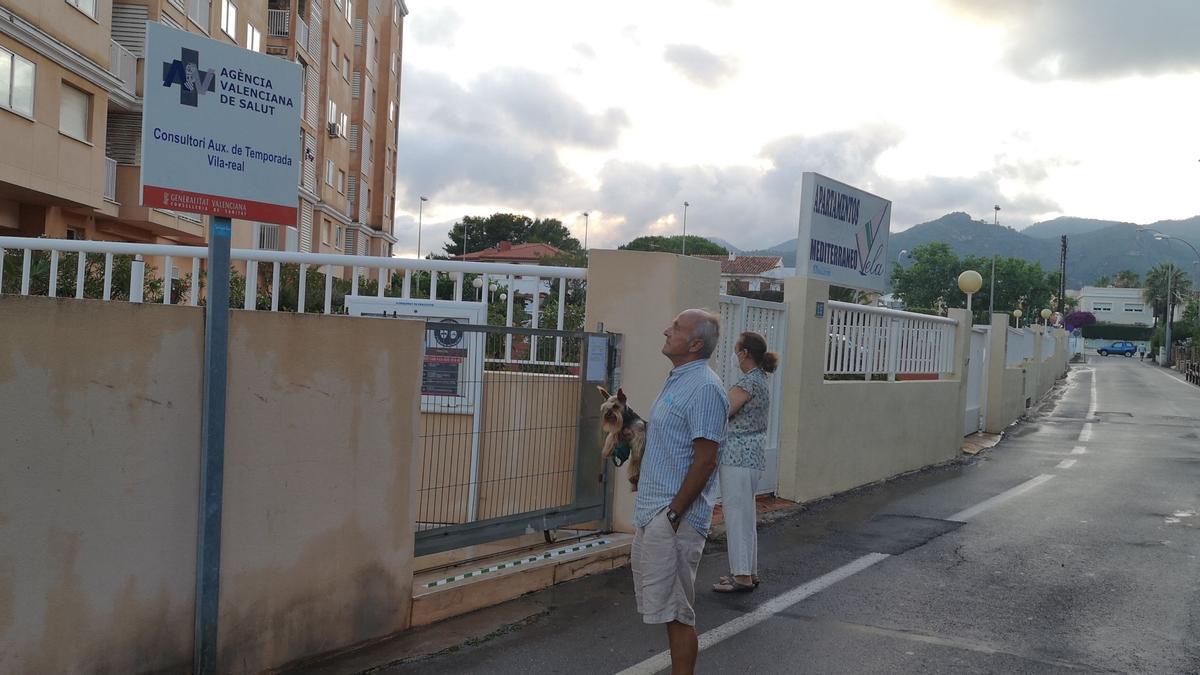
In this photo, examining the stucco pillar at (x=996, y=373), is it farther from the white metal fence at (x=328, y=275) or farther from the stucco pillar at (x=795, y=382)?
the white metal fence at (x=328, y=275)

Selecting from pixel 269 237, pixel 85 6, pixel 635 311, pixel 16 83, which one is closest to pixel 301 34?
pixel 269 237

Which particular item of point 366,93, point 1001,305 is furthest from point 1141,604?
point 1001,305

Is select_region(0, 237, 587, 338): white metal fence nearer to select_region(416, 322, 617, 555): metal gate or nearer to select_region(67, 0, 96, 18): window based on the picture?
select_region(416, 322, 617, 555): metal gate

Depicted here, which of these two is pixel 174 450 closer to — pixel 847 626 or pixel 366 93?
pixel 847 626

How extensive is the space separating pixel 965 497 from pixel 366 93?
1833 inches

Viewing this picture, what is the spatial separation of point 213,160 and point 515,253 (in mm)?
84540

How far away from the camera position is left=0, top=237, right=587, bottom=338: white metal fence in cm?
732

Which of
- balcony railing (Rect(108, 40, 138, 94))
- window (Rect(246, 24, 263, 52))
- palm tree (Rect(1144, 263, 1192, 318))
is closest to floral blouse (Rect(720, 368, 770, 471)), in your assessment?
balcony railing (Rect(108, 40, 138, 94))

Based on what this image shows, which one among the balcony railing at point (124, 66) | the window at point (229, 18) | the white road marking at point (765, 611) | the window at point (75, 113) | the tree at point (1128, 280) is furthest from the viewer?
the tree at point (1128, 280)

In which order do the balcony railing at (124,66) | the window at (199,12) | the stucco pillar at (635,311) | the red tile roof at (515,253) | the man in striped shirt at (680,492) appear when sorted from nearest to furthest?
1. the man in striped shirt at (680,492)
2. the stucco pillar at (635,311)
3. the balcony railing at (124,66)
4. the window at (199,12)
5. the red tile roof at (515,253)

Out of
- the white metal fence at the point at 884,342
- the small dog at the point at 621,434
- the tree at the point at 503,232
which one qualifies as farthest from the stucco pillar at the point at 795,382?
the tree at the point at 503,232

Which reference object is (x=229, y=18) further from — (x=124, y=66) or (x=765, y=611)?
(x=765, y=611)

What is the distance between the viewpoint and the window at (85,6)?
22016 millimetres

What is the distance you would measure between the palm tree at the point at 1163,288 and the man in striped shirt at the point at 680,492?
120 m
